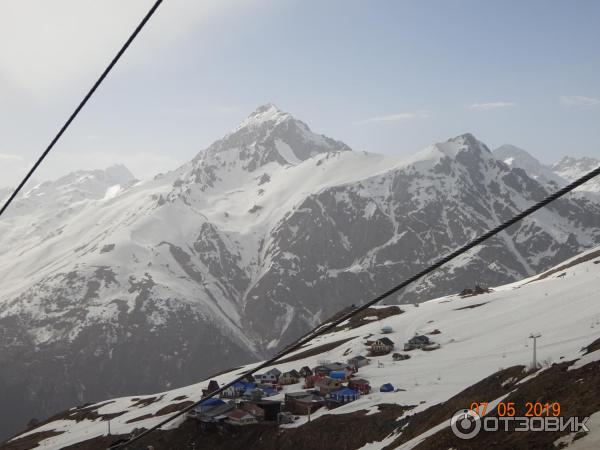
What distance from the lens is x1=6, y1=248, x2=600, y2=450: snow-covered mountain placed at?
89.2 ft

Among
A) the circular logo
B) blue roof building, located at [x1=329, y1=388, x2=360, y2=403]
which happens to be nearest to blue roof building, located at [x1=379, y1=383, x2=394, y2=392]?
blue roof building, located at [x1=329, y1=388, x2=360, y2=403]

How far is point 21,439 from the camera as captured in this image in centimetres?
11544

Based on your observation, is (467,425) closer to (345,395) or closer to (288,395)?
(345,395)

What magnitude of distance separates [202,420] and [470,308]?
75336 millimetres

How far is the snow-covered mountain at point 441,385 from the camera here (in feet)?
89.2

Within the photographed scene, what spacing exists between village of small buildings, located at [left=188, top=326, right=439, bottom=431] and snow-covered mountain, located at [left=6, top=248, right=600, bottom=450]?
159 centimetres

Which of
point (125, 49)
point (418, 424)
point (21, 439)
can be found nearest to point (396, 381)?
point (418, 424)

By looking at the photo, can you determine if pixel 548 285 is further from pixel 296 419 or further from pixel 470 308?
pixel 296 419

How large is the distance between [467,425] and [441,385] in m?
38.7

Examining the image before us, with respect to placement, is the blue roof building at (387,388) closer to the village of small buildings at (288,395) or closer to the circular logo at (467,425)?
the village of small buildings at (288,395)

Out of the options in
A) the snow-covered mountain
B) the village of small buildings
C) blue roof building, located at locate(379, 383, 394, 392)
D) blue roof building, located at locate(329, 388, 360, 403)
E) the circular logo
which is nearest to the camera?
the circular logo

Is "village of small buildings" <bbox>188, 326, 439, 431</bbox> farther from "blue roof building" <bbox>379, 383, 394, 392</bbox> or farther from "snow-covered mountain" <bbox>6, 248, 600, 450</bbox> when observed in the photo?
"snow-covered mountain" <bbox>6, 248, 600, 450</bbox>

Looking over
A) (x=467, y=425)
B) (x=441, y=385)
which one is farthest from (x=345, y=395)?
(x=467, y=425)

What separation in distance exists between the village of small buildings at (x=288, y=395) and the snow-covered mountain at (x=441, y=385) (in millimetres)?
1591
